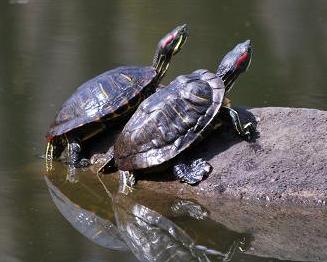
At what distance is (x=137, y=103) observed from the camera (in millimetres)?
6004

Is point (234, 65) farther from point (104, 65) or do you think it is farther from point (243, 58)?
point (104, 65)

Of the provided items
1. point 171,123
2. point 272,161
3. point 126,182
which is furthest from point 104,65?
point 272,161

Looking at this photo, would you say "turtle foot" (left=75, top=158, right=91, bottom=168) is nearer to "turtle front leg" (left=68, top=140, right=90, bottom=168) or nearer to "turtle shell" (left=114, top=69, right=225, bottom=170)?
"turtle front leg" (left=68, top=140, right=90, bottom=168)

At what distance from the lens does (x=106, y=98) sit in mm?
5957

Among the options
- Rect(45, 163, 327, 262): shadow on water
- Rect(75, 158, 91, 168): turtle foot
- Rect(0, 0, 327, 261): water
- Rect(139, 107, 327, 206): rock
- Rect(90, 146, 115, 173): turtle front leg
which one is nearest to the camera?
Rect(45, 163, 327, 262): shadow on water

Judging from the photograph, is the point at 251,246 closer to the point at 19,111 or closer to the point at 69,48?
the point at 19,111

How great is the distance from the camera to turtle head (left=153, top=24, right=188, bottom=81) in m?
6.28

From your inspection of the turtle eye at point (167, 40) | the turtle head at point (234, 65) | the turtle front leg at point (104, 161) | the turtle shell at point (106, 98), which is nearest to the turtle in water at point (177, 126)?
the turtle head at point (234, 65)

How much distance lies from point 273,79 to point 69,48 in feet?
10.4

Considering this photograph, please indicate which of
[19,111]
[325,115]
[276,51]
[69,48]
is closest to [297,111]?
[325,115]

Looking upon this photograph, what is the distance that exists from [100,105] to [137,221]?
1.22 m

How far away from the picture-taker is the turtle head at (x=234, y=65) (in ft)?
18.7

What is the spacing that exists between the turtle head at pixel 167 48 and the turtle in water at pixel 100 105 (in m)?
0.05

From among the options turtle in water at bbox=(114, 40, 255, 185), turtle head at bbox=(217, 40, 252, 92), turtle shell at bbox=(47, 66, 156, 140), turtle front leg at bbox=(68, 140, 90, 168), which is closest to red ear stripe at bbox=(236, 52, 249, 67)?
turtle head at bbox=(217, 40, 252, 92)
